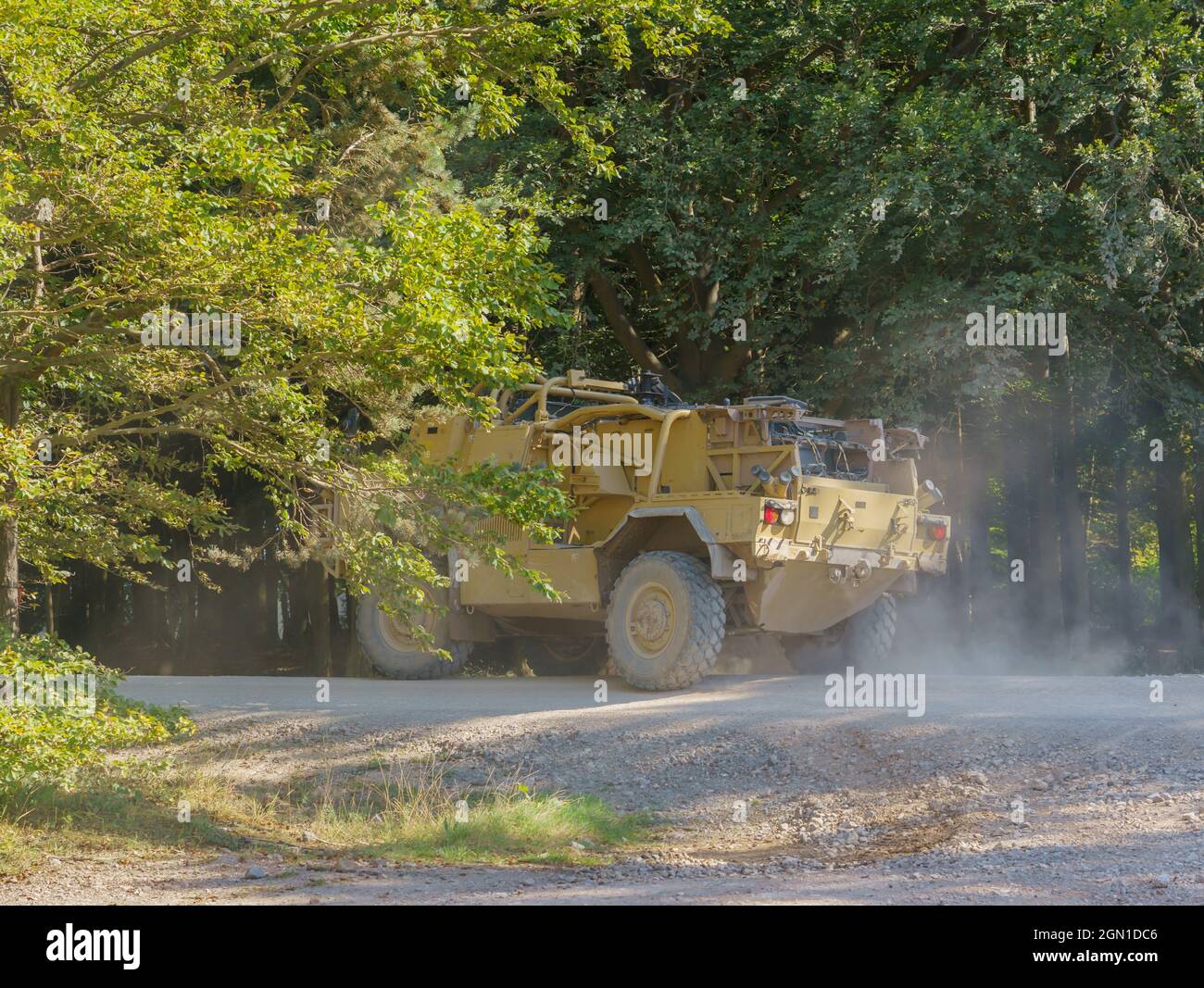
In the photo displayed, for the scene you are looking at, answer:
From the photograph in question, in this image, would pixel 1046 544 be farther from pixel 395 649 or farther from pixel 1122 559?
pixel 395 649

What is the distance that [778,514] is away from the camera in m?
12.7

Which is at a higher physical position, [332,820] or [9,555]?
[9,555]

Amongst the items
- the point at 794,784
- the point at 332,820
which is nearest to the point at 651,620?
the point at 794,784

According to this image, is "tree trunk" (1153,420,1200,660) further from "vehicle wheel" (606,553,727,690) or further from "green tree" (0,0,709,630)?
"green tree" (0,0,709,630)

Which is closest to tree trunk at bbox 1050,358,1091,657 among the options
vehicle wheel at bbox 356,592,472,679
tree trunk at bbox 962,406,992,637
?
tree trunk at bbox 962,406,992,637

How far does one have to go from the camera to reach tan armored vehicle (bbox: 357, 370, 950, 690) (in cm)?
1289

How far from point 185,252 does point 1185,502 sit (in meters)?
20.7

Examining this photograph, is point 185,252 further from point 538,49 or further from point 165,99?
point 538,49

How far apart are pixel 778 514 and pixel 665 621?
1461 mm

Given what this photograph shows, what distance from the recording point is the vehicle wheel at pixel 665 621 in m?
12.7

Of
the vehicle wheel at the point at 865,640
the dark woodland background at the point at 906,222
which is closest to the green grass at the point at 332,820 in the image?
the dark woodland background at the point at 906,222

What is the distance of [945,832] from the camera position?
877 cm

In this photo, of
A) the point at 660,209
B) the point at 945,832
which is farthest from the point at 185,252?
the point at 660,209

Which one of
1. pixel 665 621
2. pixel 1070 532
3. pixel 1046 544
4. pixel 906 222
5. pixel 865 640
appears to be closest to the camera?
pixel 665 621
